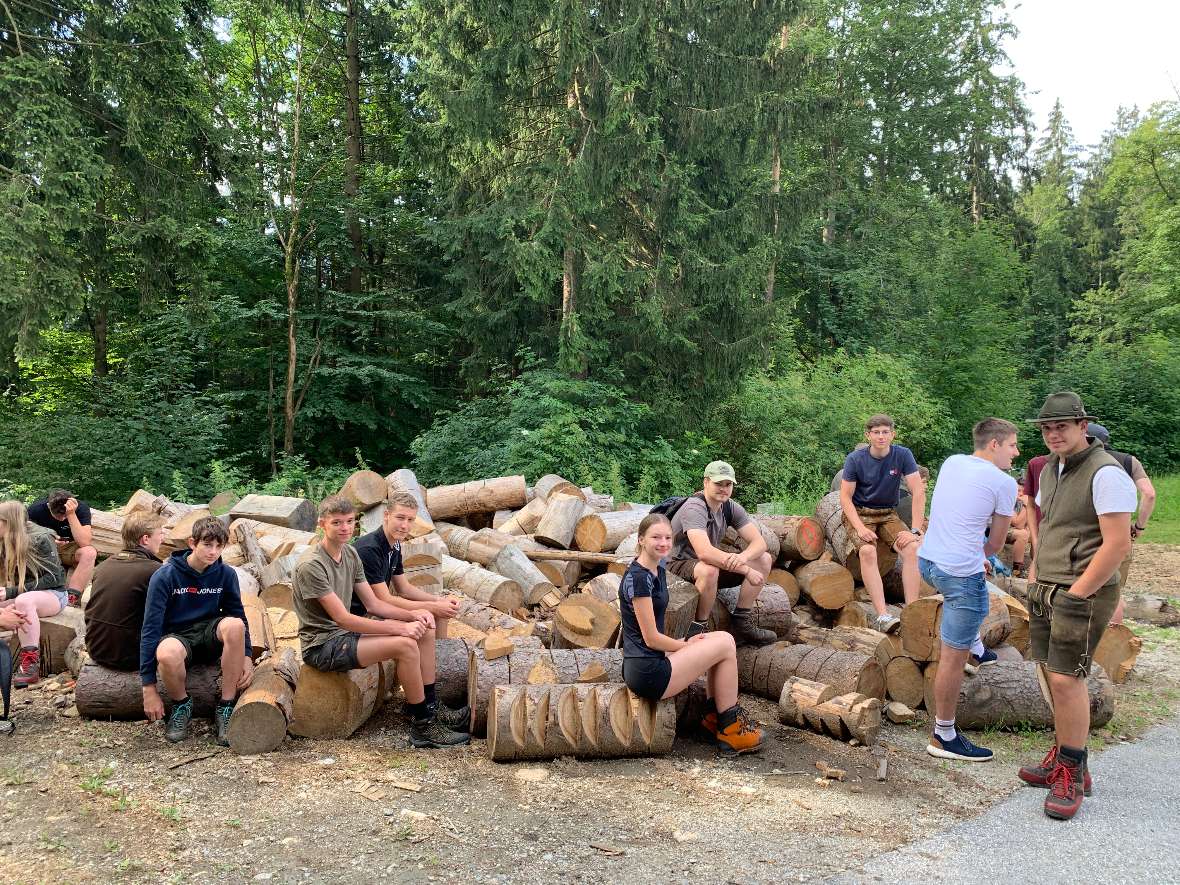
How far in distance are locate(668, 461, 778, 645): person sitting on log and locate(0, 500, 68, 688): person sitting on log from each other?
14.5 ft

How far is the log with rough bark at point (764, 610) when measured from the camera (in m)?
5.85

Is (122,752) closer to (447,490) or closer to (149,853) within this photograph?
(149,853)

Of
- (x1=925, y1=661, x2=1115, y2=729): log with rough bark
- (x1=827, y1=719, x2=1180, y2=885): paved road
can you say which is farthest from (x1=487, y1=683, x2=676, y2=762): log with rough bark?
(x1=925, y1=661, x2=1115, y2=729): log with rough bark

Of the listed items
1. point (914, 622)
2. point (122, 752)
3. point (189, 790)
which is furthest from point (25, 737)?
point (914, 622)

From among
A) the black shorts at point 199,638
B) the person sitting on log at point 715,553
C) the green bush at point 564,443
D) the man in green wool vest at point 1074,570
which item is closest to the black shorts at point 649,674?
the person sitting on log at point 715,553

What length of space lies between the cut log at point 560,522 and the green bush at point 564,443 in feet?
12.5

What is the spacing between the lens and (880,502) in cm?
677

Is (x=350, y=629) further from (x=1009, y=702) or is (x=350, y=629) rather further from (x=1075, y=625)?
(x=1009, y=702)

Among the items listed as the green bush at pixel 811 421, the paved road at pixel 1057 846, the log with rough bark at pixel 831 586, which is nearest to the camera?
the paved road at pixel 1057 846

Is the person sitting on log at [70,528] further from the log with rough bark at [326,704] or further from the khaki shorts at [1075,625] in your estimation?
the khaki shorts at [1075,625]

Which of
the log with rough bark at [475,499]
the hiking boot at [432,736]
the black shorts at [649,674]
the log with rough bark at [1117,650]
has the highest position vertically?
the log with rough bark at [475,499]

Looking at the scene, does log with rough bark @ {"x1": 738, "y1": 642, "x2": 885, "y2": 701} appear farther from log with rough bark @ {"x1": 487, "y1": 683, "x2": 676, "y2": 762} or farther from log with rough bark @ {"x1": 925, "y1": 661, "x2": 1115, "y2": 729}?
log with rough bark @ {"x1": 487, "y1": 683, "x2": 676, "y2": 762}

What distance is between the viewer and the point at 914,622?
18.5ft

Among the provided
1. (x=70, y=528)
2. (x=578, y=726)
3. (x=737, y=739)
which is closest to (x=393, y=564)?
(x=578, y=726)
